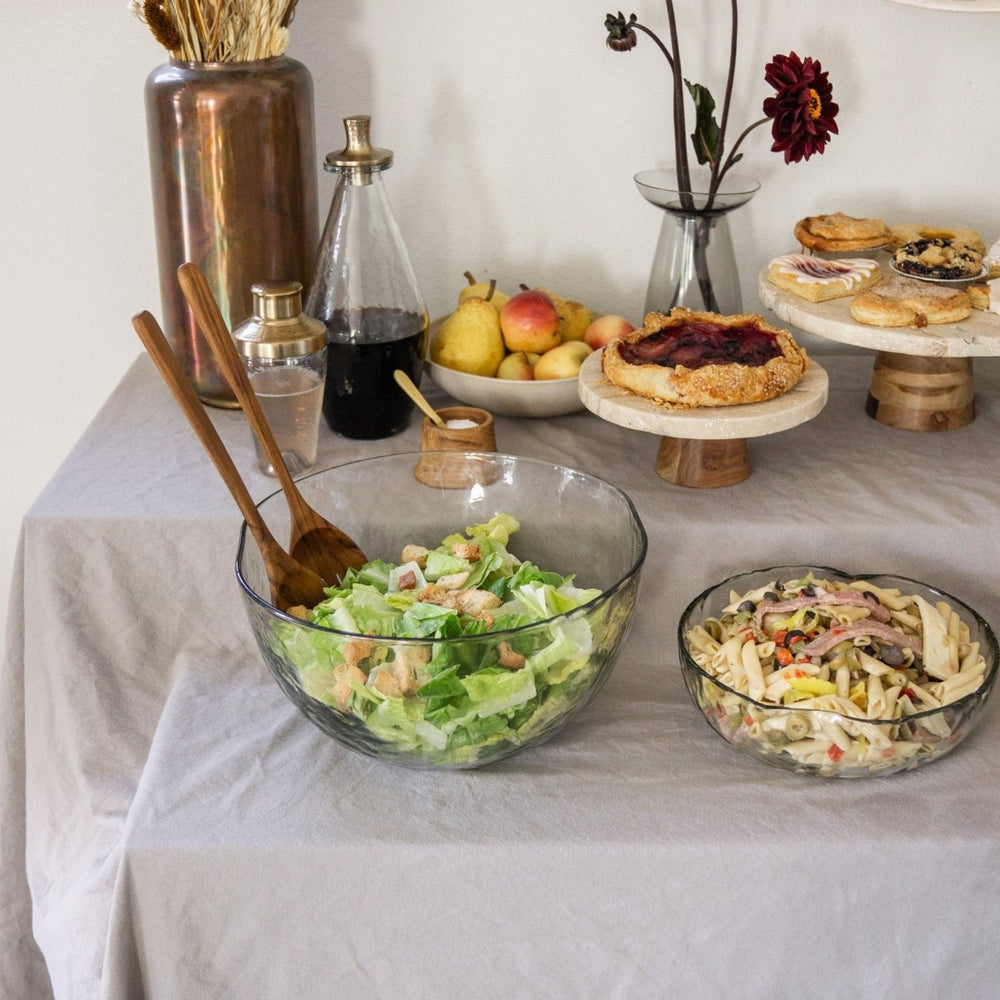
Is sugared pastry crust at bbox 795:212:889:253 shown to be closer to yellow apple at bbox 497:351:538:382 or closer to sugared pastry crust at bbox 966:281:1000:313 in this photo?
sugared pastry crust at bbox 966:281:1000:313

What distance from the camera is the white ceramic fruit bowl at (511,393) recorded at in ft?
4.03

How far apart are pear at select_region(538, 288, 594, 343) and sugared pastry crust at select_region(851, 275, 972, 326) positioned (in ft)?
1.00

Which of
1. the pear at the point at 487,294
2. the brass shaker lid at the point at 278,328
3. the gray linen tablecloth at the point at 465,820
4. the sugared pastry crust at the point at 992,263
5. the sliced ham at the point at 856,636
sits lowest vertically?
the gray linen tablecloth at the point at 465,820

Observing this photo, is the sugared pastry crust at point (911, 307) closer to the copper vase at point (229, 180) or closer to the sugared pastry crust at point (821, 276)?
the sugared pastry crust at point (821, 276)

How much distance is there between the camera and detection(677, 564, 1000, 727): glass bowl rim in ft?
2.87

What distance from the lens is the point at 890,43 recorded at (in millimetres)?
1387

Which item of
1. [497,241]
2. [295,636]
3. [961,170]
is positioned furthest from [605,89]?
[295,636]

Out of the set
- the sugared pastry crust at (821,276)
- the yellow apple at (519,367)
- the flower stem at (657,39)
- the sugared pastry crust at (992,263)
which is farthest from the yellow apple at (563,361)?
the sugared pastry crust at (992,263)

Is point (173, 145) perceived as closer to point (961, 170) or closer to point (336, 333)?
point (336, 333)

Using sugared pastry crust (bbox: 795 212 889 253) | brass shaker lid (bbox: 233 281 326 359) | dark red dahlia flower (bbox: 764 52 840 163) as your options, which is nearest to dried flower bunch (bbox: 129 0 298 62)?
brass shaker lid (bbox: 233 281 326 359)

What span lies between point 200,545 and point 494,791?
373 mm

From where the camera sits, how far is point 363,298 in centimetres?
121

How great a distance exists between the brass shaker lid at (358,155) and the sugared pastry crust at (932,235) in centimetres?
60

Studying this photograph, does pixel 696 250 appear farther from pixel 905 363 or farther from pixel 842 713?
pixel 842 713
